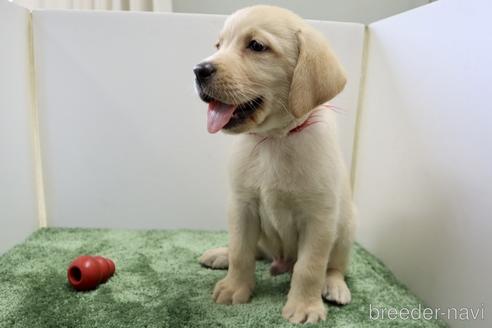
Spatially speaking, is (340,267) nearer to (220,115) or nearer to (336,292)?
(336,292)

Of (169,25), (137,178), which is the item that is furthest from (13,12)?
(137,178)

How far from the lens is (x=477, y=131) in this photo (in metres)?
1.39

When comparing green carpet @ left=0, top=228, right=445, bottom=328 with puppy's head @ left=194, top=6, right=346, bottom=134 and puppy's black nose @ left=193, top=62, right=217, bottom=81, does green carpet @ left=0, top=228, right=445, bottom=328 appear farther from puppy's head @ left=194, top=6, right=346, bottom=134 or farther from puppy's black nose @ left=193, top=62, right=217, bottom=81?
puppy's black nose @ left=193, top=62, right=217, bottom=81

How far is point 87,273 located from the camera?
156 cm

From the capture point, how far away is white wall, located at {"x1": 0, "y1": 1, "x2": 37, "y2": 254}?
1.89 metres

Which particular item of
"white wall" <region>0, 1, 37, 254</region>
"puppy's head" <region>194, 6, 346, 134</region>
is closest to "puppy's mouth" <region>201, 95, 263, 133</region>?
"puppy's head" <region>194, 6, 346, 134</region>

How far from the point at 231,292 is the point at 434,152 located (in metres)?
0.90

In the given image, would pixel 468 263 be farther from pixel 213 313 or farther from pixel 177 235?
pixel 177 235

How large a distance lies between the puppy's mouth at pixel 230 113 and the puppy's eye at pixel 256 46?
159mm

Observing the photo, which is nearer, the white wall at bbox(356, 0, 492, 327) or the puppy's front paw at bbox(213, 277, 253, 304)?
the white wall at bbox(356, 0, 492, 327)

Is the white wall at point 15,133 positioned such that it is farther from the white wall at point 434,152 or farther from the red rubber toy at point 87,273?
the white wall at point 434,152

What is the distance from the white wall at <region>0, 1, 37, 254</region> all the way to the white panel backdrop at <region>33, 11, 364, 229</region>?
3.9 inches

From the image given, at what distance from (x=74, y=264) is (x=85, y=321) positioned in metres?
0.29

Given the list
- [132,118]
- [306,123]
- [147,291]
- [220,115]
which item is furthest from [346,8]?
[147,291]
